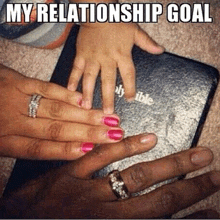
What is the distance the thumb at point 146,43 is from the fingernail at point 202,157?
0.25 meters

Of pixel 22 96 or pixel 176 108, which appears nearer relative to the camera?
pixel 176 108

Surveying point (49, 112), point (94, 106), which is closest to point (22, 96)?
point (49, 112)

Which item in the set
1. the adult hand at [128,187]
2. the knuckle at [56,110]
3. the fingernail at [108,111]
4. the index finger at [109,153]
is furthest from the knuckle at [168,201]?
the knuckle at [56,110]

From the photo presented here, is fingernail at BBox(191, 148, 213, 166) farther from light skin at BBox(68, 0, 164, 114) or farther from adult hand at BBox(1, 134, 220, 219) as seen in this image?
light skin at BBox(68, 0, 164, 114)

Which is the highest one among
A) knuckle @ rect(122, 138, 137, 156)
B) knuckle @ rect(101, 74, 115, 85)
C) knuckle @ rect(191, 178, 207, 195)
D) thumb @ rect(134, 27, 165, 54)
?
thumb @ rect(134, 27, 165, 54)

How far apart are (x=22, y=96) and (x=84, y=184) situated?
0.95ft

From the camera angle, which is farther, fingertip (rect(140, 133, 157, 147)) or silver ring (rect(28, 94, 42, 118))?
silver ring (rect(28, 94, 42, 118))

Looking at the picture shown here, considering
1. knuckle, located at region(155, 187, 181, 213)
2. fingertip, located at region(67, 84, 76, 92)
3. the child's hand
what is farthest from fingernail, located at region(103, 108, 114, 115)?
knuckle, located at region(155, 187, 181, 213)

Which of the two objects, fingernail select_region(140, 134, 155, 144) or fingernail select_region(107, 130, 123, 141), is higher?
fingernail select_region(140, 134, 155, 144)

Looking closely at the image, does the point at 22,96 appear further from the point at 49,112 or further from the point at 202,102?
Answer: the point at 202,102

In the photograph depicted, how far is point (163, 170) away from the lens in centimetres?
53

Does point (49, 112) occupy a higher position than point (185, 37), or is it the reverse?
point (185, 37)

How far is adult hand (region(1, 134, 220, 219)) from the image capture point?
53 cm

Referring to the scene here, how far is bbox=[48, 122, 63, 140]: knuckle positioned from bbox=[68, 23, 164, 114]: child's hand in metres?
0.09
